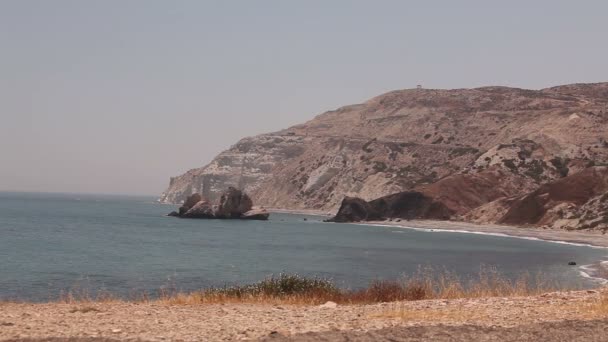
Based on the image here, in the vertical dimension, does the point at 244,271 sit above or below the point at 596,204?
below

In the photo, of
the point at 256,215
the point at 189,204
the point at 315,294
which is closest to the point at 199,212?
the point at 189,204

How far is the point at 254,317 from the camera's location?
499 inches

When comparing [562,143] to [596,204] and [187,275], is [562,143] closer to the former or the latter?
[596,204]

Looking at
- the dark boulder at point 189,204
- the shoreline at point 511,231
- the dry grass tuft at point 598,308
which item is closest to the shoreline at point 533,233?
the shoreline at point 511,231

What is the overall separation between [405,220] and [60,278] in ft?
371

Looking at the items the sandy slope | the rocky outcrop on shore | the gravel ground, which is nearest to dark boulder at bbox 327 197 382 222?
the rocky outcrop on shore

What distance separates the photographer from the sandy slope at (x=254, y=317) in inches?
429

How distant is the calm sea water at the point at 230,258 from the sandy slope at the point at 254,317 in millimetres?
16126

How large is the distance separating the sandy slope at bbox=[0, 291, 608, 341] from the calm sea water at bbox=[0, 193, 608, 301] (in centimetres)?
1613

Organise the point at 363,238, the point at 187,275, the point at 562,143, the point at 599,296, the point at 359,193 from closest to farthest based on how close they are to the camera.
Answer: the point at 599,296, the point at 187,275, the point at 363,238, the point at 562,143, the point at 359,193

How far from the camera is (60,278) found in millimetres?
47250

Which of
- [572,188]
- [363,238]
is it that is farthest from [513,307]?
[572,188]

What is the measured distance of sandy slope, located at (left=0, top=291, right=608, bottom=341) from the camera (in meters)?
10.9

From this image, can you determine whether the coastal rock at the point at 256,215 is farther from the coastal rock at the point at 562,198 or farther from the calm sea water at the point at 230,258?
the coastal rock at the point at 562,198
